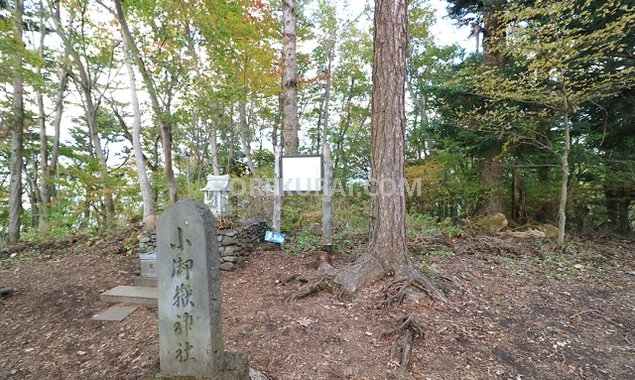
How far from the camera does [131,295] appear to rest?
365 cm

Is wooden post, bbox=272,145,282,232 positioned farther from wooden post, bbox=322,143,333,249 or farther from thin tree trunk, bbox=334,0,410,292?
thin tree trunk, bbox=334,0,410,292

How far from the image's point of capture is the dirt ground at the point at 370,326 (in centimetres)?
227

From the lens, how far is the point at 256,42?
852cm

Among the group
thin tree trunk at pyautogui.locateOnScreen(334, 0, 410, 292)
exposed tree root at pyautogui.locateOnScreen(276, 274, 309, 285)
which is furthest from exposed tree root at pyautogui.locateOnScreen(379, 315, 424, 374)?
exposed tree root at pyautogui.locateOnScreen(276, 274, 309, 285)

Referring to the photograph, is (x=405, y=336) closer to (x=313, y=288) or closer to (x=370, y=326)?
(x=370, y=326)

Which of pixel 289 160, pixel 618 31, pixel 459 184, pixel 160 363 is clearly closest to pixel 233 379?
pixel 160 363

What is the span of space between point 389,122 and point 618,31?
439 cm

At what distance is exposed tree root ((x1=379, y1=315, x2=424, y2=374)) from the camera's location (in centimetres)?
224

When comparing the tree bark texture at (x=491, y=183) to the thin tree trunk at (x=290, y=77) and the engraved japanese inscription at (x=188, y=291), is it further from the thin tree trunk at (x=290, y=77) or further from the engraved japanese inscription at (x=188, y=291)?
the engraved japanese inscription at (x=188, y=291)

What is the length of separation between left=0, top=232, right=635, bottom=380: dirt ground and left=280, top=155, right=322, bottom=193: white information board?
129cm

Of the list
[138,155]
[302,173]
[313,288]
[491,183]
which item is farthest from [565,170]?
[138,155]

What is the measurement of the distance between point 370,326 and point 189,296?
180cm

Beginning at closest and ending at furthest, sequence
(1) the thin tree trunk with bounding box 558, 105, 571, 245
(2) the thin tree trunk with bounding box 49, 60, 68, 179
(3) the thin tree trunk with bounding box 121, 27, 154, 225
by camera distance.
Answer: (1) the thin tree trunk with bounding box 558, 105, 571, 245
(3) the thin tree trunk with bounding box 121, 27, 154, 225
(2) the thin tree trunk with bounding box 49, 60, 68, 179

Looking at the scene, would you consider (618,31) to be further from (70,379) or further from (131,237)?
(131,237)
